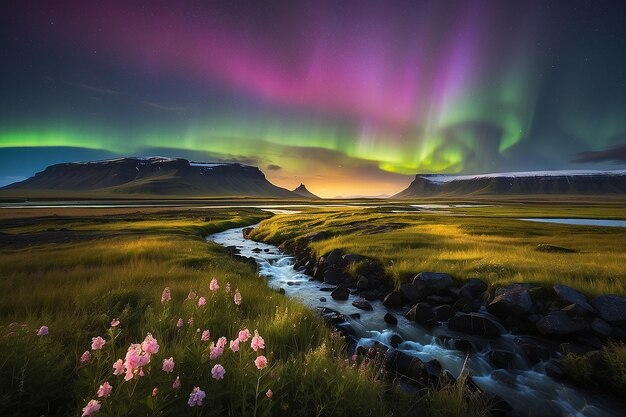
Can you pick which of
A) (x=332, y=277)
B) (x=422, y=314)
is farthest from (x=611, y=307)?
(x=332, y=277)

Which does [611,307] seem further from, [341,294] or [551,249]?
[551,249]

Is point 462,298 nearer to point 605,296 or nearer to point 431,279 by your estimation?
point 431,279

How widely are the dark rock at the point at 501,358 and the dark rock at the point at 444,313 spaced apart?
3068 mm

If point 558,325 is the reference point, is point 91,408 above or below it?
above

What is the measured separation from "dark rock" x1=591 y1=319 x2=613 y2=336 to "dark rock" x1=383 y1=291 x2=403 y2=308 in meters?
7.24

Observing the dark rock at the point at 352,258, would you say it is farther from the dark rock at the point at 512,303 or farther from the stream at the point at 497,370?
the dark rock at the point at 512,303

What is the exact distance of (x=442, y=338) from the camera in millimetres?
11773

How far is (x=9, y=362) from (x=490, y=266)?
65.1ft

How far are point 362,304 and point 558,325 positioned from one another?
7699 millimetres

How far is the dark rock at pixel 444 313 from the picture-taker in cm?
1371

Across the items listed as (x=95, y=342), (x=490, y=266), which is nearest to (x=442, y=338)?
(x=490, y=266)

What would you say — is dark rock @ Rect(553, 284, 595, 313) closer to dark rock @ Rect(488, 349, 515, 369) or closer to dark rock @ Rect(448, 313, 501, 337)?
dark rock @ Rect(448, 313, 501, 337)

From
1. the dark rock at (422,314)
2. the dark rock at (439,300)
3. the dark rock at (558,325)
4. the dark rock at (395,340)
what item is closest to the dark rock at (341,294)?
the dark rock at (422,314)

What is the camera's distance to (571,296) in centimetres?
1259
